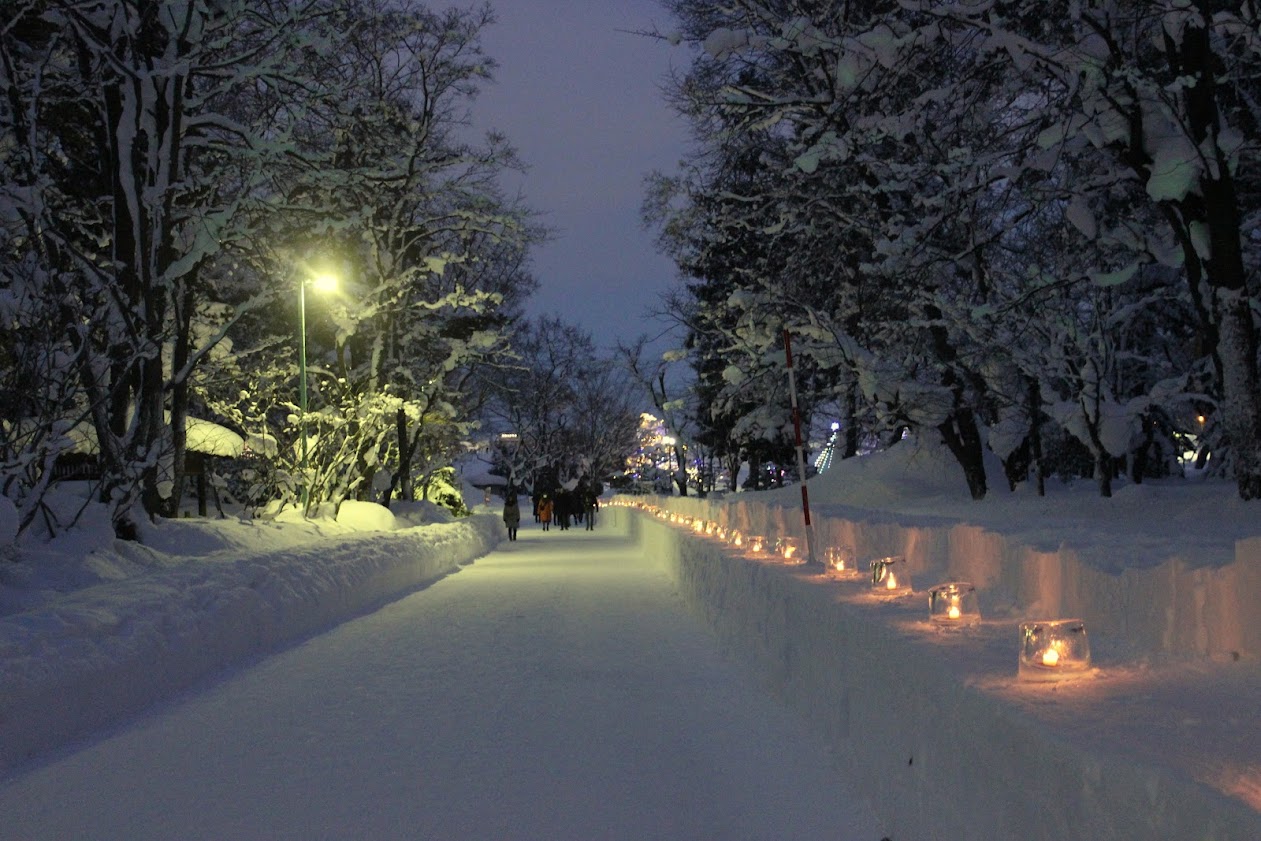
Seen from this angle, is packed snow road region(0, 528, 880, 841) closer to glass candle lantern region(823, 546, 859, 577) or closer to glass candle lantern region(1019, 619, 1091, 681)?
glass candle lantern region(823, 546, 859, 577)

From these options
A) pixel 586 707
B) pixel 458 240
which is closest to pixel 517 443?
pixel 458 240

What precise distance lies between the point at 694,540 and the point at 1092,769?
13114 mm

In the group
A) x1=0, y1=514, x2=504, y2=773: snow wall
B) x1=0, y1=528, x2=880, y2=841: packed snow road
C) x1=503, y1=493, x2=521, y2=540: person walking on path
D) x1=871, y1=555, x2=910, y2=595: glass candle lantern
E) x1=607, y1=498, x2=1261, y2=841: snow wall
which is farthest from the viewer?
x1=503, y1=493, x2=521, y2=540: person walking on path

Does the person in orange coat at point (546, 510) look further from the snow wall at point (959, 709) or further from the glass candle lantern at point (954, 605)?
the glass candle lantern at point (954, 605)

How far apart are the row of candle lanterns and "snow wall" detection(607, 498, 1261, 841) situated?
0.43 ft

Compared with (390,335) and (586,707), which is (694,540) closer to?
(586,707)

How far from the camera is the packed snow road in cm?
516

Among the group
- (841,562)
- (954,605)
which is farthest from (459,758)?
(841,562)

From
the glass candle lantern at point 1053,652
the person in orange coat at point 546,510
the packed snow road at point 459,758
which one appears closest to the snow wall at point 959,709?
the glass candle lantern at point 1053,652

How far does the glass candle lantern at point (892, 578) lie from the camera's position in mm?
6547

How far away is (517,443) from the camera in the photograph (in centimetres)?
7544

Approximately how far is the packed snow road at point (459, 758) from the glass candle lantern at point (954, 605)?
0.95m

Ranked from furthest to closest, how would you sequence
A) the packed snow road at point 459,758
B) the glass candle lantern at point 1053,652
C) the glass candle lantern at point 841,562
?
the glass candle lantern at point 841,562 < the packed snow road at point 459,758 < the glass candle lantern at point 1053,652

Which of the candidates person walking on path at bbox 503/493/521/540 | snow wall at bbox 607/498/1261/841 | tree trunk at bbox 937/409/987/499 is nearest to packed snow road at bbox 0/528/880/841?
snow wall at bbox 607/498/1261/841
